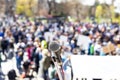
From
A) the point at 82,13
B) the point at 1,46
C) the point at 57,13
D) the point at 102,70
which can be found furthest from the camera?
the point at 82,13

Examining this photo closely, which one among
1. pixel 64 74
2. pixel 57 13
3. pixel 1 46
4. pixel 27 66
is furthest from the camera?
pixel 57 13

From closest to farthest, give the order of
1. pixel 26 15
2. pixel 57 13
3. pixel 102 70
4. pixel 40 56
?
pixel 102 70, pixel 40 56, pixel 57 13, pixel 26 15

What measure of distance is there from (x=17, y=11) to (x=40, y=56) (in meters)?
59.4

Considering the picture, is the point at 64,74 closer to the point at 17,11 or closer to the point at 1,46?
the point at 1,46

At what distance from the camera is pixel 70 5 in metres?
84.6

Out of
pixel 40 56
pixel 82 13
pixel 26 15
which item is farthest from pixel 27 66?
pixel 82 13

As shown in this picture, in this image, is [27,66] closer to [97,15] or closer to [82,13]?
[97,15]

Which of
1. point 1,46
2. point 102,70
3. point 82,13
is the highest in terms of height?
point 102,70

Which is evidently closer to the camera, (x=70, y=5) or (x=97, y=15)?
(x=97, y=15)

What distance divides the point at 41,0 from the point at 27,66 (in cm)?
6273

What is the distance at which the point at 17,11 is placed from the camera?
7381 centimetres

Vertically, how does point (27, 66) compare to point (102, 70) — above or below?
below

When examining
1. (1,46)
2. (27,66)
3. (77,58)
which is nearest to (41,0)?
(1,46)

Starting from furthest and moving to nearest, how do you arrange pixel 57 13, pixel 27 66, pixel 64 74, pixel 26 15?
1. pixel 26 15
2. pixel 57 13
3. pixel 27 66
4. pixel 64 74
